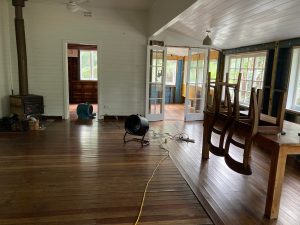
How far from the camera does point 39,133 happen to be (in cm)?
515

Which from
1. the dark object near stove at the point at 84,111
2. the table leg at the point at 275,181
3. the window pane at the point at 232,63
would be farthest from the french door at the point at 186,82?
the table leg at the point at 275,181

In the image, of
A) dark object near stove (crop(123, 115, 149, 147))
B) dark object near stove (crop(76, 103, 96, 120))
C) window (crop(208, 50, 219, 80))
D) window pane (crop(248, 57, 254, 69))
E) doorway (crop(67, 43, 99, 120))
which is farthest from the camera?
doorway (crop(67, 43, 99, 120))

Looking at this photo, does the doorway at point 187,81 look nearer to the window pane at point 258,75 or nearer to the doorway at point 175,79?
the window pane at point 258,75

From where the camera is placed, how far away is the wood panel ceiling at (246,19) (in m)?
3.15

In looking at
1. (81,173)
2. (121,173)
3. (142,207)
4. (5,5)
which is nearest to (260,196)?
(142,207)

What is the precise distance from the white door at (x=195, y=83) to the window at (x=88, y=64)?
4.56m

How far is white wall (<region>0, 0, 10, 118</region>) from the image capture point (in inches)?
226

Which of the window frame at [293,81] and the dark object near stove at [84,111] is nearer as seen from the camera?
the window frame at [293,81]

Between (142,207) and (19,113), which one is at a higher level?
(19,113)

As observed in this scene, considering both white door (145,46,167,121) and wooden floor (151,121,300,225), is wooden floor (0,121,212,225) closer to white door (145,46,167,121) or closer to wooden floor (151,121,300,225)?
wooden floor (151,121,300,225)

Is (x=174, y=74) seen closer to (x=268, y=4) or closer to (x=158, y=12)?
(x=158, y=12)

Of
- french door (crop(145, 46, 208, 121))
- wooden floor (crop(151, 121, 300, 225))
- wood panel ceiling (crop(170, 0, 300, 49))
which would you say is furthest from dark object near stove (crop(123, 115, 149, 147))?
french door (crop(145, 46, 208, 121))

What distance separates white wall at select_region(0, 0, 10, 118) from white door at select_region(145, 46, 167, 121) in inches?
143

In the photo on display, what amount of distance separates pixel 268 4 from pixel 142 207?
295 centimetres
